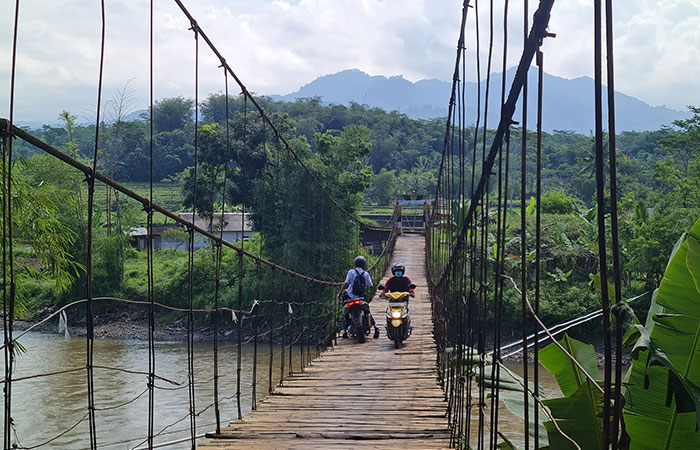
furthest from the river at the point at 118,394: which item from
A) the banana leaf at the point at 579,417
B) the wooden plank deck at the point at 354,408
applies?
the banana leaf at the point at 579,417

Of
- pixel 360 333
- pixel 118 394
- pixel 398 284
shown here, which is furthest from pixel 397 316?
pixel 118 394

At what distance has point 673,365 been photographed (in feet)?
3.78

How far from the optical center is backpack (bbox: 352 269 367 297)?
605 centimetres

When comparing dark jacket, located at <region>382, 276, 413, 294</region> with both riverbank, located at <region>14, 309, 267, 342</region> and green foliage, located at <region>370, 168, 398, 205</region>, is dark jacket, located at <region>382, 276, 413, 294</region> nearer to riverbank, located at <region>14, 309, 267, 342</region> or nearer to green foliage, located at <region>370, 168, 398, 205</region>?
riverbank, located at <region>14, 309, 267, 342</region>

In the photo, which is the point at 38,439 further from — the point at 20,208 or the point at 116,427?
the point at 20,208

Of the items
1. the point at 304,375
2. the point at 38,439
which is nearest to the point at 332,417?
the point at 304,375

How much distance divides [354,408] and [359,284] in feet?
9.24

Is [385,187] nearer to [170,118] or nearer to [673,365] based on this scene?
[170,118]

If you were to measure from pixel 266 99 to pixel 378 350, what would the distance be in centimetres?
1902

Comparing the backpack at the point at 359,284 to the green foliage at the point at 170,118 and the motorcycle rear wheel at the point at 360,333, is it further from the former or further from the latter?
the green foliage at the point at 170,118

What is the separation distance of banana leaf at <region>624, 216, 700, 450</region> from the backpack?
4.76 metres

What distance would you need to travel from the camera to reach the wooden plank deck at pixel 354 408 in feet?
8.36

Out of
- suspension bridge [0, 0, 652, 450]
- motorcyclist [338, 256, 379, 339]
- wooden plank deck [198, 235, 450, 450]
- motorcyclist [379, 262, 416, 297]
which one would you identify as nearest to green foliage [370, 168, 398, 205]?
suspension bridge [0, 0, 652, 450]

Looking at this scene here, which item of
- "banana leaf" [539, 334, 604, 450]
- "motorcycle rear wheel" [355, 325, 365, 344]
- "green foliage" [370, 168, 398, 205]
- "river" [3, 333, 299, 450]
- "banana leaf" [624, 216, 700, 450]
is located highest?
"green foliage" [370, 168, 398, 205]
